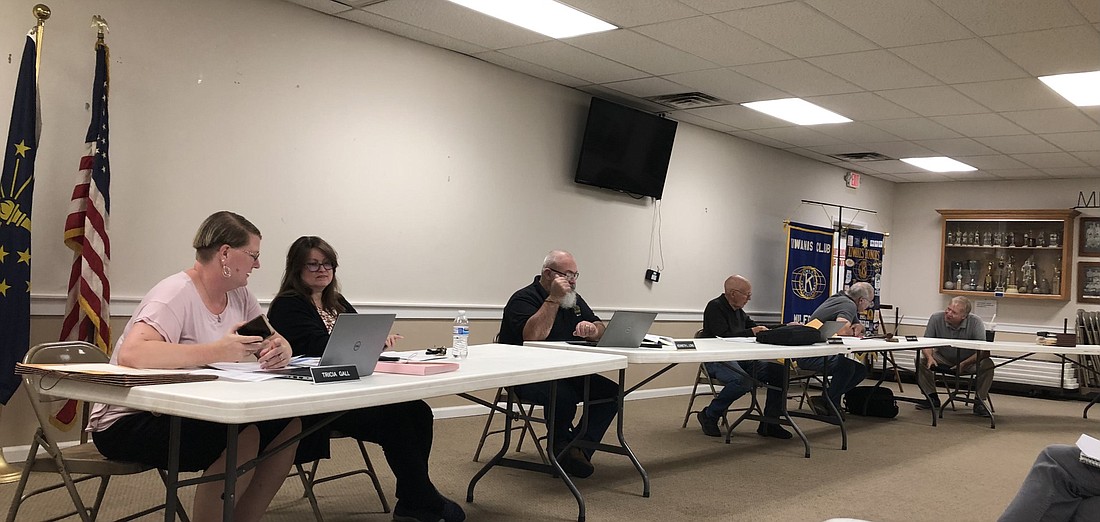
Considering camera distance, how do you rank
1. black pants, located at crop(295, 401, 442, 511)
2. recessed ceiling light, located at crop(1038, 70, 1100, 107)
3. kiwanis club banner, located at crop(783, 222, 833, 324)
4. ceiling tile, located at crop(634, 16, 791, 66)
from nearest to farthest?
black pants, located at crop(295, 401, 442, 511) → ceiling tile, located at crop(634, 16, 791, 66) → recessed ceiling light, located at crop(1038, 70, 1100, 107) → kiwanis club banner, located at crop(783, 222, 833, 324)

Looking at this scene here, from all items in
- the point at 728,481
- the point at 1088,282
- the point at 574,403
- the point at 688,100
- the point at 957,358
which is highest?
the point at 688,100

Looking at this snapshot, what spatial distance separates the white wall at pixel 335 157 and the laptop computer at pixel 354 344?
7.75ft

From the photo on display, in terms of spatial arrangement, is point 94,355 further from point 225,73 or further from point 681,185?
point 681,185

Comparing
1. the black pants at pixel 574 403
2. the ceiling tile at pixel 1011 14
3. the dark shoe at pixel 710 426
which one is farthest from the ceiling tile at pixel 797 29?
the dark shoe at pixel 710 426

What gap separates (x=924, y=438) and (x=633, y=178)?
2.92m

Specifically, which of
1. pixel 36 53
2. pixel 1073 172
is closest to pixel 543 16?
pixel 36 53

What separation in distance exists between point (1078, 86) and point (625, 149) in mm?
3163

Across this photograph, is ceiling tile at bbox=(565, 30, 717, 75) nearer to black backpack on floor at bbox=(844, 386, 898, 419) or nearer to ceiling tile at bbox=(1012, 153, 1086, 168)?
black backpack on floor at bbox=(844, 386, 898, 419)

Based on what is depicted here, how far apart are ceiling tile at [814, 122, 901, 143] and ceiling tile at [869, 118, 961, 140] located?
0.10 m

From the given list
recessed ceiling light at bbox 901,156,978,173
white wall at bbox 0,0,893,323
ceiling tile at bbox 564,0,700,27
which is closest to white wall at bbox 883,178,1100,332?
recessed ceiling light at bbox 901,156,978,173

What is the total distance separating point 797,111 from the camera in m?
7.11

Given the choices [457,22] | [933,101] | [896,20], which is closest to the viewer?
[896,20]

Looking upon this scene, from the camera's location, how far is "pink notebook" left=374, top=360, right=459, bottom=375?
8.53 feet

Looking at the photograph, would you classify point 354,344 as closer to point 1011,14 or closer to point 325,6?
point 325,6
